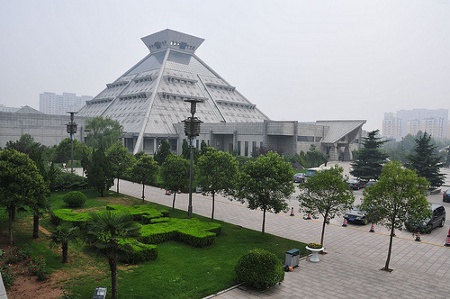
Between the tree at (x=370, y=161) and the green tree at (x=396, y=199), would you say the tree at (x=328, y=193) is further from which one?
the tree at (x=370, y=161)

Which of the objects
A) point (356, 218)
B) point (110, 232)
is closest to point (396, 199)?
point (356, 218)

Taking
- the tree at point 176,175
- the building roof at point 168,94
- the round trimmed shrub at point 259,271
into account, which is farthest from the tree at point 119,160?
the building roof at point 168,94

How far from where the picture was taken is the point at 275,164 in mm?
17109

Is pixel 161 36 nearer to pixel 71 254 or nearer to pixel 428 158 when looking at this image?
pixel 428 158

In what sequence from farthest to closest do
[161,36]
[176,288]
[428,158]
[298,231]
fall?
[161,36], [428,158], [298,231], [176,288]

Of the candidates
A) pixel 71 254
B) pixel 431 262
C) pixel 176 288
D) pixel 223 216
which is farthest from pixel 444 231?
pixel 71 254

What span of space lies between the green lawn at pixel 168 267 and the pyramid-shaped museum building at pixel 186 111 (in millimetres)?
38709

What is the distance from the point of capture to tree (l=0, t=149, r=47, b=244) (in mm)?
14047

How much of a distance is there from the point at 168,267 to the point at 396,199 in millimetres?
8979

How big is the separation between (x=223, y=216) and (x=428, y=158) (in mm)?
24434

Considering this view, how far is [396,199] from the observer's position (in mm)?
13484

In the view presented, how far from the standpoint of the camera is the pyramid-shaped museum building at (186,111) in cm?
5719

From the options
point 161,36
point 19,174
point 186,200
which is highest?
point 161,36

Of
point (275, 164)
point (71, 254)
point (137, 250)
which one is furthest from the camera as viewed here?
point (275, 164)
